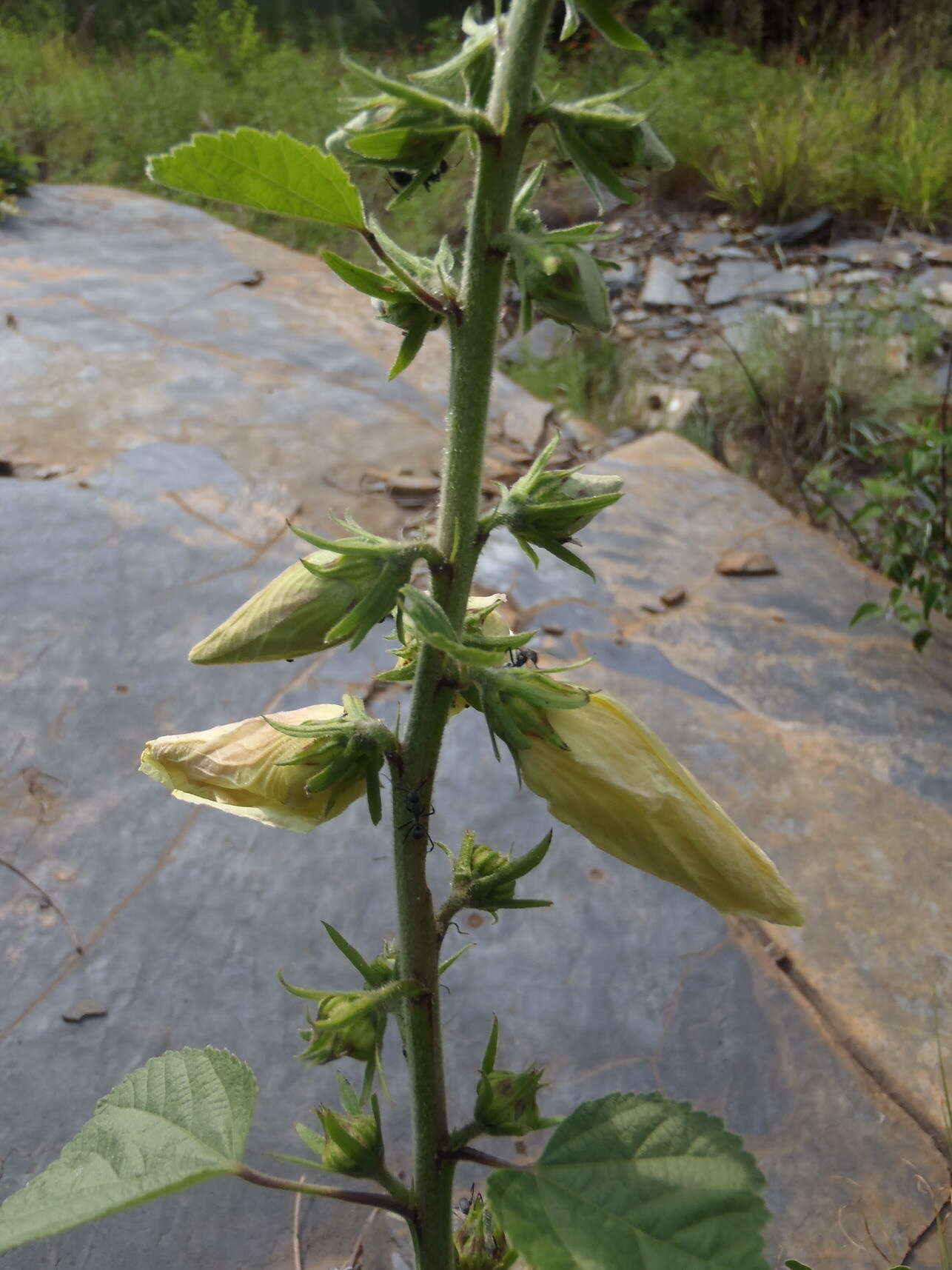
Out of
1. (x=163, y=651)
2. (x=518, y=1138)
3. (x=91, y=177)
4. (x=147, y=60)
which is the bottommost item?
(x=518, y=1138)

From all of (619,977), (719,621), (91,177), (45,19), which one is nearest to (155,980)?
(619,977)

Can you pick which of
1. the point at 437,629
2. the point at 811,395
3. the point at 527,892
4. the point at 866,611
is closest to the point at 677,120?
the point at 811,395

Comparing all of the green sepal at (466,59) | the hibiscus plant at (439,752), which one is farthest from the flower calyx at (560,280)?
the green sepal at (466,59)

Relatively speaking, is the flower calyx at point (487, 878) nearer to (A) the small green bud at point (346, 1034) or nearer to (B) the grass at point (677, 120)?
(A) the small green bud at point (346, 1034)

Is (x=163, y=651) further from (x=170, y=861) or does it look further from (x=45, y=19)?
(x=45, y=19)

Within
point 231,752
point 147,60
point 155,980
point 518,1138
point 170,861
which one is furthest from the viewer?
point 147,60
